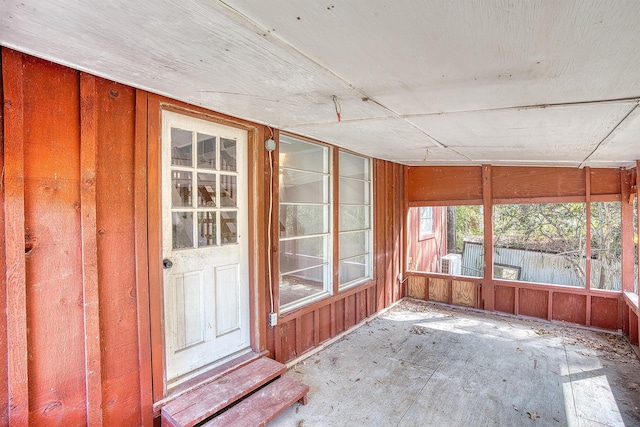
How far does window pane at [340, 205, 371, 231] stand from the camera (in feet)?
13.8

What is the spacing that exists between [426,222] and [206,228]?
5.99 metres

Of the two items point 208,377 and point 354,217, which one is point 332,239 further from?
point 208,377

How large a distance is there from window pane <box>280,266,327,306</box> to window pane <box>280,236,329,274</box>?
81 mm

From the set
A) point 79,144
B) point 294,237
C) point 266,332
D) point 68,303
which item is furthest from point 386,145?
point 68,303

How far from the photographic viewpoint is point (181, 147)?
242cm

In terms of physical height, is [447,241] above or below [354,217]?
below

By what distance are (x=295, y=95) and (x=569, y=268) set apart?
20.0 feet

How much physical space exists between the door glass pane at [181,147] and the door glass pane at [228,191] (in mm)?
331

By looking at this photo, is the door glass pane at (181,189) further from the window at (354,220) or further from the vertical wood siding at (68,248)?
the window at (354,220)

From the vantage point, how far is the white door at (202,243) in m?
2.35

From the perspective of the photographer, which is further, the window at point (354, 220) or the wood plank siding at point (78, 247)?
the window at point (354, 220)

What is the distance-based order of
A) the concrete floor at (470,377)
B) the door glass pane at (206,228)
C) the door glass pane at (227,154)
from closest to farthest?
the concrete floor at (470,377) → the door glass pane at (206,228) → the door glass pane at (227,154)

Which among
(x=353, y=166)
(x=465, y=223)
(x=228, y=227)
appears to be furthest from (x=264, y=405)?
(x=465, y=223)

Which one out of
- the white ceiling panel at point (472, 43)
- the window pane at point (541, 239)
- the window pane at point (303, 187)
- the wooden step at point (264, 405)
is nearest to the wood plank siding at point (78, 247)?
the wooden step at point (264, 405)
